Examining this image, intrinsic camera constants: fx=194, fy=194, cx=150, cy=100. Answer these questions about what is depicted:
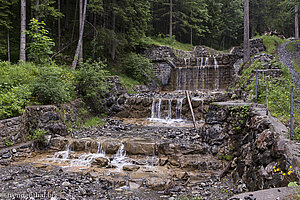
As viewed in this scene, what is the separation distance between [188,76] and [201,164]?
13468 mm

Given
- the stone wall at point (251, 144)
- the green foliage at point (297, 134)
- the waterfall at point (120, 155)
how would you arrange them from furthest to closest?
the waterfall at point (120, 155) < the green foliage at point (297, 134) < the stone wall at point (251, 144)

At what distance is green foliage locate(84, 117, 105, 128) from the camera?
10485 mm

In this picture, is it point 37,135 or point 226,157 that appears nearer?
point 226,157

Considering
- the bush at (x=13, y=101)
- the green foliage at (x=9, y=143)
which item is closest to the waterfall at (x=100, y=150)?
the green foliage at (x=9, y=143)

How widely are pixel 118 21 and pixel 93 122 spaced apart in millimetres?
12472

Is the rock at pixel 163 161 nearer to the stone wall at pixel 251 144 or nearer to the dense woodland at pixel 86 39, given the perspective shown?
A: the stone wall at pixel 251 144

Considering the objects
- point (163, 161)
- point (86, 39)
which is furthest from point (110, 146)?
point (86, 39)

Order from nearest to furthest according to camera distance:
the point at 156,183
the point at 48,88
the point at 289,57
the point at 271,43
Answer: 1. the point at 156,183
2. the point at 48,88
3. the point at 289,57
4. the point at 271,43

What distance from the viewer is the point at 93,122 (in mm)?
10867

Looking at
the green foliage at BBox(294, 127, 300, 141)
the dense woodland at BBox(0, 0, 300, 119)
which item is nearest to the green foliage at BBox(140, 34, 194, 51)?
the dense woodland at BBox(0, 0, 300, 119)

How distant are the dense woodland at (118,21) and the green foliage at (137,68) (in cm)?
143

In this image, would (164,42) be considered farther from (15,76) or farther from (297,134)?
(297,134)

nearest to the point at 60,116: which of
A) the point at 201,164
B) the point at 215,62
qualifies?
the point at 201,164

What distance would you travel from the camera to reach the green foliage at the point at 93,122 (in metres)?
10.5
